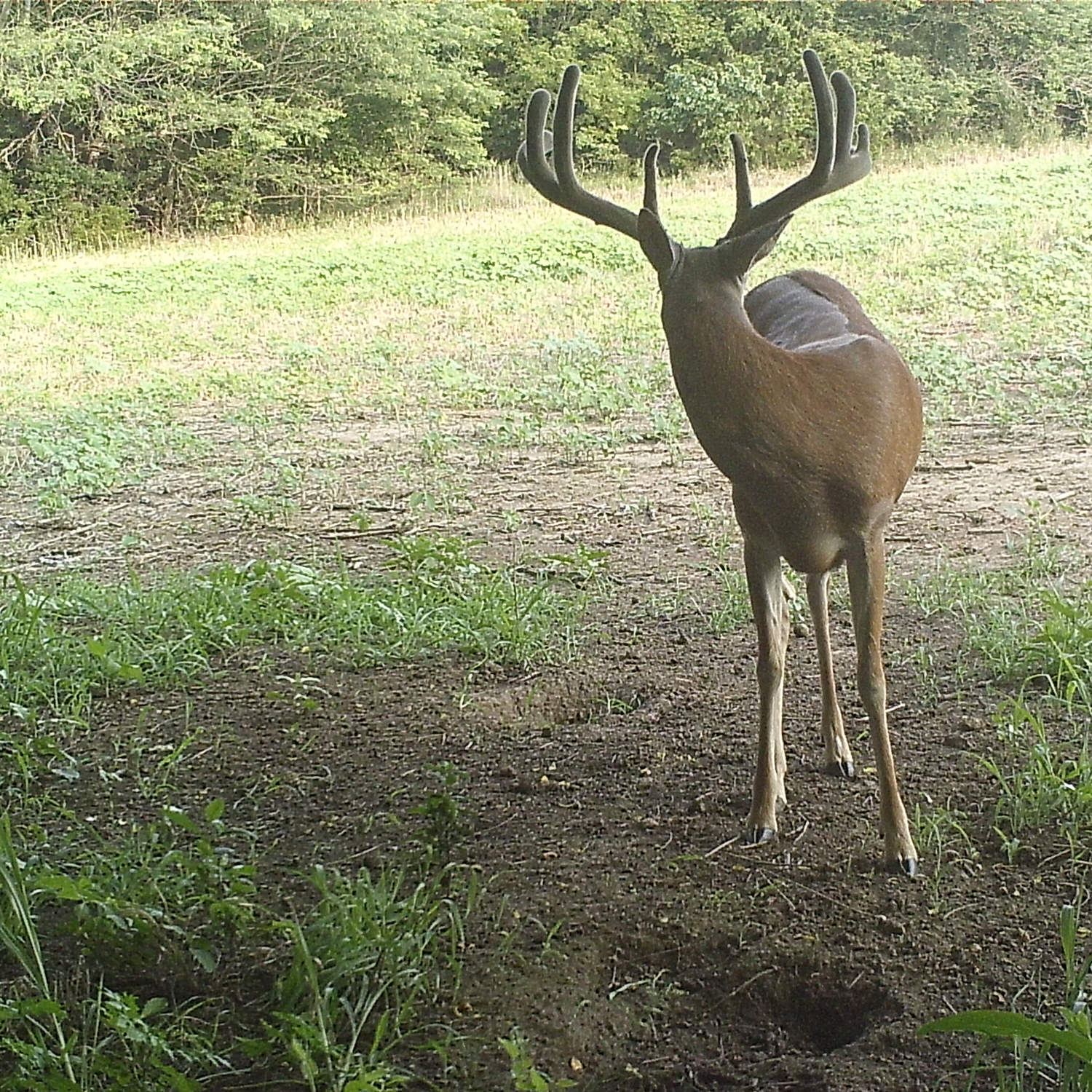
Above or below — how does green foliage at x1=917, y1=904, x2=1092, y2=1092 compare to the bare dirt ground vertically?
above

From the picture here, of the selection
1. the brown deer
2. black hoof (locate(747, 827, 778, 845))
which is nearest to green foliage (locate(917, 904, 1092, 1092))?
the brown deer

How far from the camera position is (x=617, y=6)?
16.5 metres

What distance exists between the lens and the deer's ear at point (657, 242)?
8.75 feet

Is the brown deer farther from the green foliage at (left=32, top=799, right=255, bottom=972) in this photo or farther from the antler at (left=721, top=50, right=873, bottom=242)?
the green foliage at (left=32, top=799, right=255, bottom=972)

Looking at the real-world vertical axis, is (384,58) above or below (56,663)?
above

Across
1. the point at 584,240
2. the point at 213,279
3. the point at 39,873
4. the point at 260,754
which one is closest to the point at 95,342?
the point at 213,279

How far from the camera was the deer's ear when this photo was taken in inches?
105

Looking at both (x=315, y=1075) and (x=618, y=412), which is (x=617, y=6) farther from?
(x=315, y=1075)

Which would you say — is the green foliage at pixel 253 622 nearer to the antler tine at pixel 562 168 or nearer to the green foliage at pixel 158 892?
the green foliage at pixel 158 892

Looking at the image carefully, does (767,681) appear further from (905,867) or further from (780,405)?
(780,405)

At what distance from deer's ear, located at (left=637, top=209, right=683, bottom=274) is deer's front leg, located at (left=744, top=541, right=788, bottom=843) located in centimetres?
62

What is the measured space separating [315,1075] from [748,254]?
168cm

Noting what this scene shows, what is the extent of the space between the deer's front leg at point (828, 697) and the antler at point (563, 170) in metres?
0.96

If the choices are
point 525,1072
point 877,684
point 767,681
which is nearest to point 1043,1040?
point 525,1072
